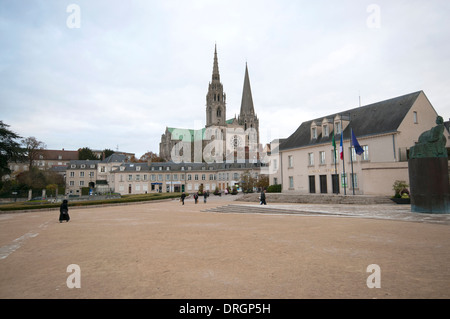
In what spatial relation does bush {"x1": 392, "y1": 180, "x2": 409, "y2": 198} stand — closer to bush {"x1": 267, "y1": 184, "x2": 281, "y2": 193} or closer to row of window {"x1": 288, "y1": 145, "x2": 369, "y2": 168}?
row of window {"x1": 288, "y1": 145, "x2": 369, "y2": 168}

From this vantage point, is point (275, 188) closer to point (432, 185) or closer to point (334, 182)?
point (334, 182)

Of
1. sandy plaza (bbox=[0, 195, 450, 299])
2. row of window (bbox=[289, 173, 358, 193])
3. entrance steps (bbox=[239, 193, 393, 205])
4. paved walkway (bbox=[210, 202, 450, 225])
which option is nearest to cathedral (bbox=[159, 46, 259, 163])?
row of window (bbox=[289, 173, 358, 193])

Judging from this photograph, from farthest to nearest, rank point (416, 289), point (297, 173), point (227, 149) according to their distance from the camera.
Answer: point (227, 149), point (297, 173), point (416, 289)

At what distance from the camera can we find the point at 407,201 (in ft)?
71.7

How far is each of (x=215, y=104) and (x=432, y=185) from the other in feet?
338

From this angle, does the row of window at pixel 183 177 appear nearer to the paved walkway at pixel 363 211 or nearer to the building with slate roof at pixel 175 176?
the building with slate roof at pixel 175 176

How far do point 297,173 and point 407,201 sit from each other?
51.4ft

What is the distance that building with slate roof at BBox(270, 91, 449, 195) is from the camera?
26078 mm

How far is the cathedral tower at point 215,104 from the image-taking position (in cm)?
11350

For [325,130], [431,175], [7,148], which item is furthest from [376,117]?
[7,148]

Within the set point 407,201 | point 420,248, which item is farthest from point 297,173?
point 420,248
